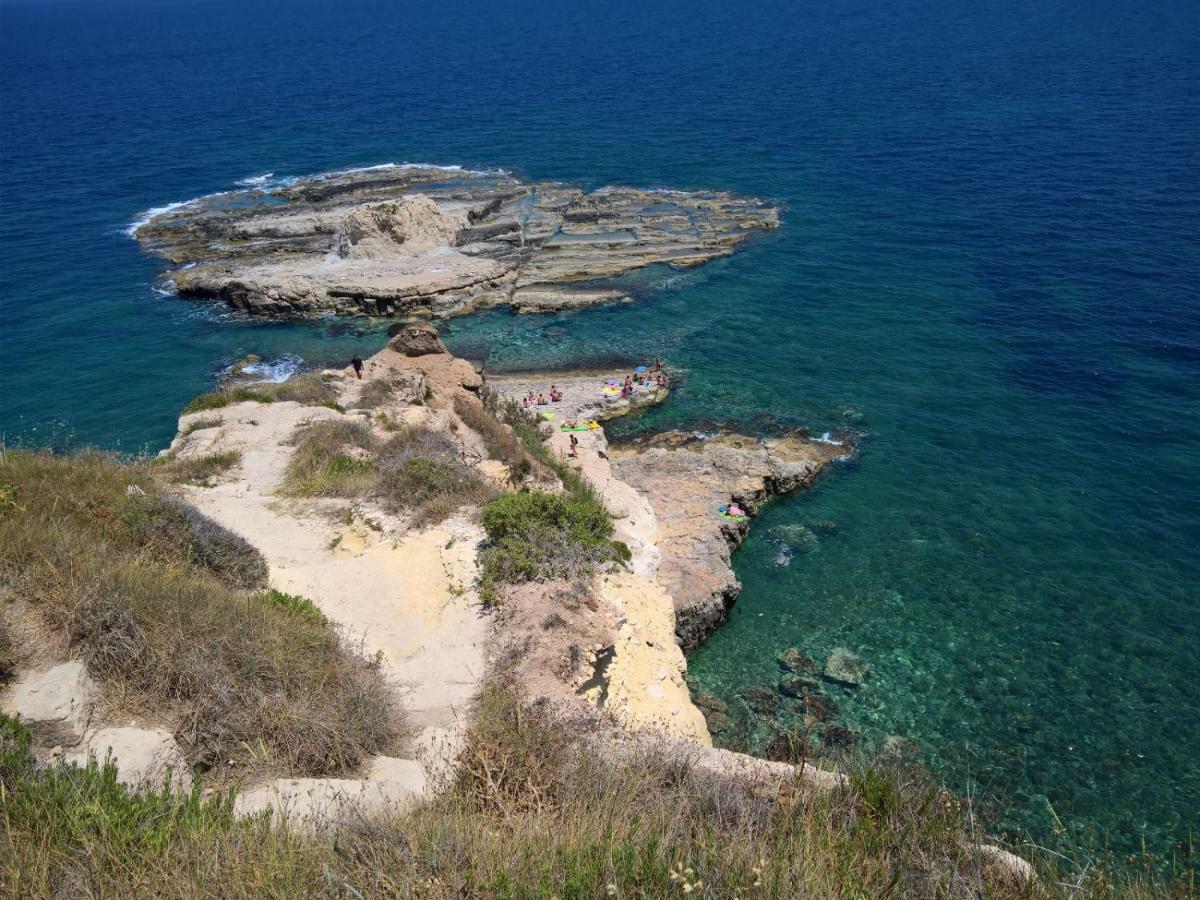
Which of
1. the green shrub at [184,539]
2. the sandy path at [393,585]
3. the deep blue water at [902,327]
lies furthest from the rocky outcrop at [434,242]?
the green shrub at [184,539]

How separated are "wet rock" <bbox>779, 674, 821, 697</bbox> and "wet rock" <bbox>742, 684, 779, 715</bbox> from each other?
314 millimetres

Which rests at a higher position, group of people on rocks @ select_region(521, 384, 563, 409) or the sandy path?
the sandy path

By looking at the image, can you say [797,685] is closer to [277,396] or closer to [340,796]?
[340,796]

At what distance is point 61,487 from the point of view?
15188mm

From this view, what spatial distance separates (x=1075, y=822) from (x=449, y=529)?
14.4m

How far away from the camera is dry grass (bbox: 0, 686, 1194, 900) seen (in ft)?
22.5

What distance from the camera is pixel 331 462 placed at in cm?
2161

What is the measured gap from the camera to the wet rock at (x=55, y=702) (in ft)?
32.6

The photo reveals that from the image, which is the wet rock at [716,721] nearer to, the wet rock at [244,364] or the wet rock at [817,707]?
the wet rock at [817,707]

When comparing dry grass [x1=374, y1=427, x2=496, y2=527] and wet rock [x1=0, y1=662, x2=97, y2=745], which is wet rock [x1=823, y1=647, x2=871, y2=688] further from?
wet rock [x1=0, y1=662, x2=97, y2=745]

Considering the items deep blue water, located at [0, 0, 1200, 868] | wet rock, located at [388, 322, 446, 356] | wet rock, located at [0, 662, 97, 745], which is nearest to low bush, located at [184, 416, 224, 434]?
deep blue water, located at [0, 0, 1200, 868]

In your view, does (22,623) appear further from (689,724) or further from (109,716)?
(689,724)

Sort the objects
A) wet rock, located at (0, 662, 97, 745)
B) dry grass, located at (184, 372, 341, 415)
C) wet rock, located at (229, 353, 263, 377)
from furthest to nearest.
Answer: wet rock, located at (229, 353, 263, 377), dry grass, located at (184, 372, 341, 415), wet rock, located at (0, 662, 97, 745)

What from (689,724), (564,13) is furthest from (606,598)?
(564,13)
